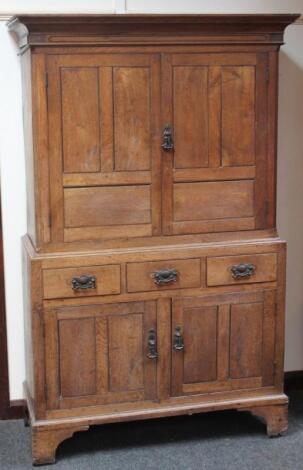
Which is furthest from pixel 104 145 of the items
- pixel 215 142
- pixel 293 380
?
pixel 293 380

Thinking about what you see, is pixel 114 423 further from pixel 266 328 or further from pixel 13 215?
pixel 13 215

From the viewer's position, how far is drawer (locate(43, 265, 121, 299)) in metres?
2.99

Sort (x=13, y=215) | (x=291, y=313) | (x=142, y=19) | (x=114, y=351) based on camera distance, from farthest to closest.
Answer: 1. (x=291, y=313)
2. (x=13, y=215)
3. (x=114, y=351)
4. (x=142, y=19)

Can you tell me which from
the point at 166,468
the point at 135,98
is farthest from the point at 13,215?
the point at 166,468

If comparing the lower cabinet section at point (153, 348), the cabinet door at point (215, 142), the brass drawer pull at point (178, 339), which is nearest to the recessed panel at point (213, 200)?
the cabinet door at point (215, 142)

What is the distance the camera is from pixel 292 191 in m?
3.65

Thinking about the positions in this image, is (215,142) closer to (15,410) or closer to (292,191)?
(292,191)

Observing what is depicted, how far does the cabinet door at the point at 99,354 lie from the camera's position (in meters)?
3.04

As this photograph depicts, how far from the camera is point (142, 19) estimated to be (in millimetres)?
2875

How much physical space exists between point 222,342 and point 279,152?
0.99 metres

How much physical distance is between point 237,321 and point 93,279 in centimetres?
65

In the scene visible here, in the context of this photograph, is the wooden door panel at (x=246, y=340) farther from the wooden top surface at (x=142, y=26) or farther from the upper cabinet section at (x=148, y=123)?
the wooden top surface at (x=142, y=26)

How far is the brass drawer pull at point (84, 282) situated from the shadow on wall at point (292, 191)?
109 centimetres

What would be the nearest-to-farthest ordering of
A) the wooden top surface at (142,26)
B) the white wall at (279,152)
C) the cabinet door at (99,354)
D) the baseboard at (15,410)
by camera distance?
1. the wooden top surface at (142,26)
2. the cabinet door at (99,354)
3. the white wall at (279,152)
4. the baseboard at (15,410)
